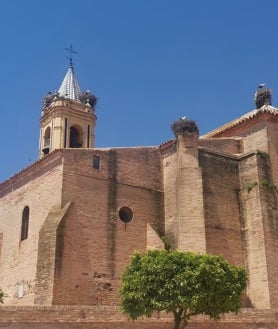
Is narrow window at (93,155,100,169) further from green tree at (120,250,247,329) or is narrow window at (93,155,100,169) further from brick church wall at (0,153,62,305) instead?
green tree at (120,250,247,329)

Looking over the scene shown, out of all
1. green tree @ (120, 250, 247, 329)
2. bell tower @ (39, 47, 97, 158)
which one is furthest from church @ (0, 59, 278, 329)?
bell tower @ (39, 47, 97, 158)

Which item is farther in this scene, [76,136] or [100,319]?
[76,136]

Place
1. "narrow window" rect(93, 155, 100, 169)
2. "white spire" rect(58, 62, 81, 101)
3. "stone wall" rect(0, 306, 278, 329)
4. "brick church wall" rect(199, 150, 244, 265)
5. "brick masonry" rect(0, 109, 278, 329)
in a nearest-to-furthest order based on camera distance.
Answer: "stone wall" rect(0, 306, 278, 329)
"brick masonry" rect(0, 109, 278, 329)
"brick church wall" rect(199, 150, 244, 265)
"narrow window" rect(93, 155, 100, 169)
"white spire" rect(58, 62, 81, 101)

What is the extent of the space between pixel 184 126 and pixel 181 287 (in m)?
8.92

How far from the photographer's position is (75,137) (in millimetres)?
40594

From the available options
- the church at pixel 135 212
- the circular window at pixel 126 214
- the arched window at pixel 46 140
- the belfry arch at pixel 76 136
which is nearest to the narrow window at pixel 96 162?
the church at pixel 135 212

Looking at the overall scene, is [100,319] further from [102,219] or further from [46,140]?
[46,140]

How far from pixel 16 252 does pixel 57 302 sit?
15.6 ft

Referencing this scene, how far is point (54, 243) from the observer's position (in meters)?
19.4

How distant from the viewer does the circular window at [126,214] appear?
2203cm

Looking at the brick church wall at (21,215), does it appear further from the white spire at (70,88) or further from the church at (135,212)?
the white spire at (70,88)

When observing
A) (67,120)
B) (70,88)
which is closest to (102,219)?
(67,120)

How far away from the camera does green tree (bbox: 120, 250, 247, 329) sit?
15031mm

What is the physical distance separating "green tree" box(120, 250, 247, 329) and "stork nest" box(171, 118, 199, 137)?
767cm
